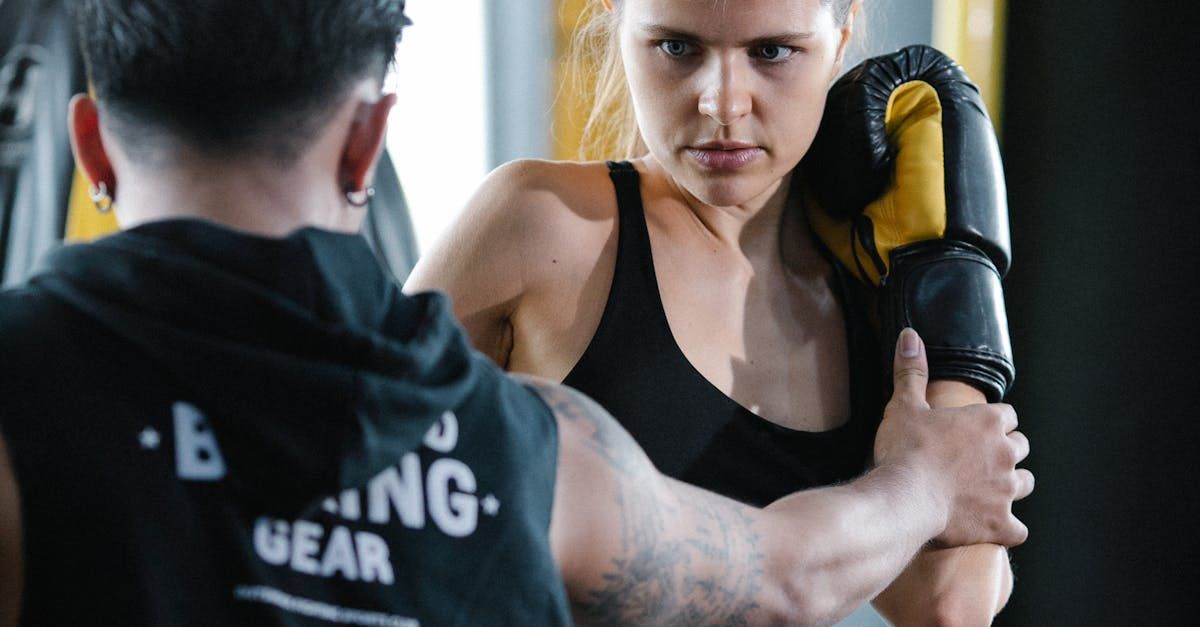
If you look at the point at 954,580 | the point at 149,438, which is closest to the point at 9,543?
the point at 149,438

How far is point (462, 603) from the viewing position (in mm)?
876

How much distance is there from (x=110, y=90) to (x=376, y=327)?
0.22 meters

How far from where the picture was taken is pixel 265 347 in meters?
0.81

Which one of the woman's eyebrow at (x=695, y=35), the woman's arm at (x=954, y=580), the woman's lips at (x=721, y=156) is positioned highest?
the woman's eyebrow at (x=695, y=35)

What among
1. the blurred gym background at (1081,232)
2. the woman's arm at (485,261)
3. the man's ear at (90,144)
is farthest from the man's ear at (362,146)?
the blurred gym background at (1081,232)

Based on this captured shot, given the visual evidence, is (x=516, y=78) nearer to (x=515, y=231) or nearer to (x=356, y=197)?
(x=515, y=231)

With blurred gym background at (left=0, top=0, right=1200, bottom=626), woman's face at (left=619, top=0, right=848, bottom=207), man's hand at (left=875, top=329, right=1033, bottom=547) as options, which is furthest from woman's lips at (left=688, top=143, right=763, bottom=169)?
blurred gym background at (left=0, top=0, right=1200, bottom=626)

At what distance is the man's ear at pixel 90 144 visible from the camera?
0.87 meters

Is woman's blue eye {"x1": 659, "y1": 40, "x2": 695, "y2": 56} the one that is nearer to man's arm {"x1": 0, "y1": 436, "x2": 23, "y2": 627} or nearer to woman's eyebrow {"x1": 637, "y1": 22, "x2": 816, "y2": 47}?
woman's eyebrow {"x1": 637, "y1": 22, "x2": 816, "y2": 47}

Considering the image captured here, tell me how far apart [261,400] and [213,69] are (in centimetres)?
21

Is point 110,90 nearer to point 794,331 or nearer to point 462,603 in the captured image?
point 462,603

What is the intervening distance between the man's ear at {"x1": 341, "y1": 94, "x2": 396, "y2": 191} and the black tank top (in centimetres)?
52

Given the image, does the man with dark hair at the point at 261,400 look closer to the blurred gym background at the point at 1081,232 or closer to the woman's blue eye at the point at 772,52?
the woman's blue eye at the point at 772,52

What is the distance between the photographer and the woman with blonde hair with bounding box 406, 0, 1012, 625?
1378 millimetres
